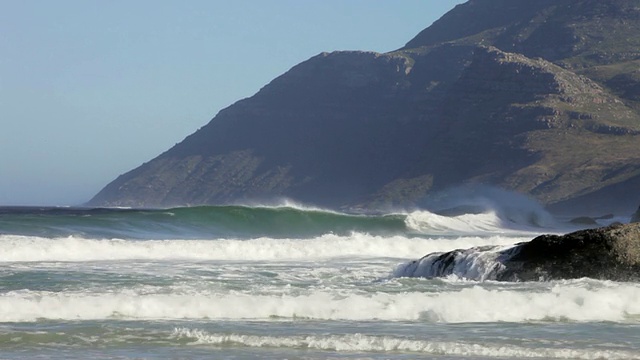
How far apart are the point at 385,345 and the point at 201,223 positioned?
142 feet

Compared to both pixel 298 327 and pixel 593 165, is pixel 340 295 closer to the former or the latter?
pixel 298 327

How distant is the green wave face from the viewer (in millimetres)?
48750

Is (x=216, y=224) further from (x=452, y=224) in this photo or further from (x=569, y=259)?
(x=569, y=259)

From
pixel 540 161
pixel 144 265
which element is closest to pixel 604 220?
pixel 540 161

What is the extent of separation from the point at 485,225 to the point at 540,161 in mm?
102560

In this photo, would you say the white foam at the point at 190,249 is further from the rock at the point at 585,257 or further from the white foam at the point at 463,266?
the rock at the point at 585,257

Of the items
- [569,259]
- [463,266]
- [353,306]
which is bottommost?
[353,306]

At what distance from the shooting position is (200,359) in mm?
15883

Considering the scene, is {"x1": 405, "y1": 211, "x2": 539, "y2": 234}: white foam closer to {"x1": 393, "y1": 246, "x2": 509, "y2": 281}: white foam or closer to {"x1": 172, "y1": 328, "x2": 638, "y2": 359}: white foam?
A: {"x1": 393, "y1": 246, "x2": 509, "y2": 281}: white foam

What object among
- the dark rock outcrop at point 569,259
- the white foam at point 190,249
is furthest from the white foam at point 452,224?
the dark rock outcrop at point 569,259

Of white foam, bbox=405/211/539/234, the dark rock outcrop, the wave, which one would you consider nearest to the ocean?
the dark rock outcrop

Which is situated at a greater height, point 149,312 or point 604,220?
point 604,220

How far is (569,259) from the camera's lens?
942 inches

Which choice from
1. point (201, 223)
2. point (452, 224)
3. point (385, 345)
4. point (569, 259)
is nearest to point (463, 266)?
point (569, 259)
